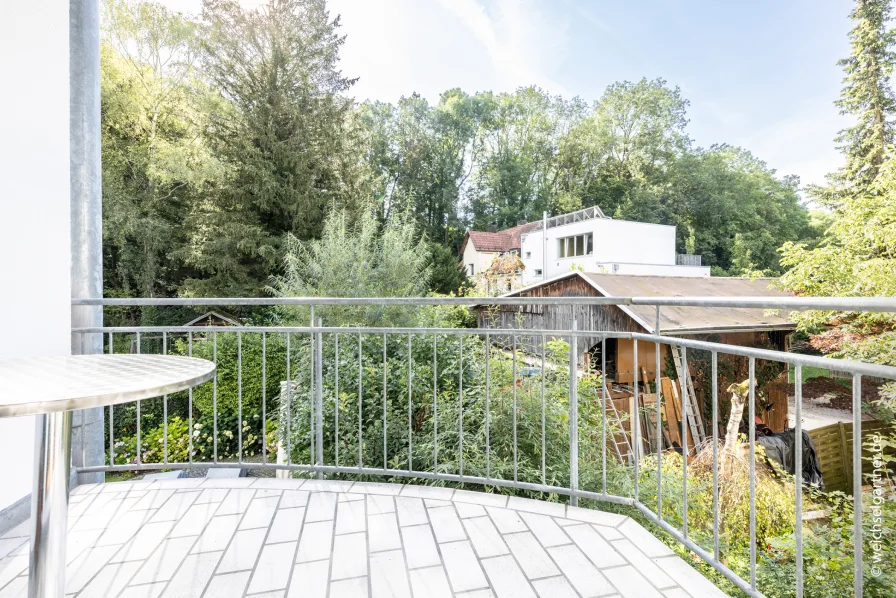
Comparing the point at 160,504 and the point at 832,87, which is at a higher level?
the point at 832,87

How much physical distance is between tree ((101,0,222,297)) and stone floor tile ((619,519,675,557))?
12.2 m

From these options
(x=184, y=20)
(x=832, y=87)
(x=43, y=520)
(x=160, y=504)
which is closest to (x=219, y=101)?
(x=184, y=20)

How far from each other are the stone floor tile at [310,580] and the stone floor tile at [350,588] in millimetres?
33

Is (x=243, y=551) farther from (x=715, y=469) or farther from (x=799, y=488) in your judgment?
(x=799, y=488)

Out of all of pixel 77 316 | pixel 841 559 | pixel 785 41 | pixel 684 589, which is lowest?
pixel 841 559

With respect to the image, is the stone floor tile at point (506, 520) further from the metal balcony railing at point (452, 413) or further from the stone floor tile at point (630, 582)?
the stone floor tile at point (630, 582)

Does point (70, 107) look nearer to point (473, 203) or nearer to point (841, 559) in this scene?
point (841, 559)

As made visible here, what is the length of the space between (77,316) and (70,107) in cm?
119

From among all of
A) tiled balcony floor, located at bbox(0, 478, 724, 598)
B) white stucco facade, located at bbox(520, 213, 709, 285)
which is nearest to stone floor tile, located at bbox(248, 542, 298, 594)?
tiled balcony floor, located at bbox(0, 478, 724, 598)

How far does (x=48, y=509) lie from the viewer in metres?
1.08

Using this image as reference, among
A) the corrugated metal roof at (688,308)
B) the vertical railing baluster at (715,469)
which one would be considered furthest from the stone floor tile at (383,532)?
the corrugated metal roof at (688,308)

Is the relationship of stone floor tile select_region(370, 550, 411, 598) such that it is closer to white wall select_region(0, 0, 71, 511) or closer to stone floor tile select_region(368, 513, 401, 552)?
stone floor tile select_region(368, 513, 401, 552)

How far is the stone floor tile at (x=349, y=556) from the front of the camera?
1601mm

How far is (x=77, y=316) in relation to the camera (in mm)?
2512
